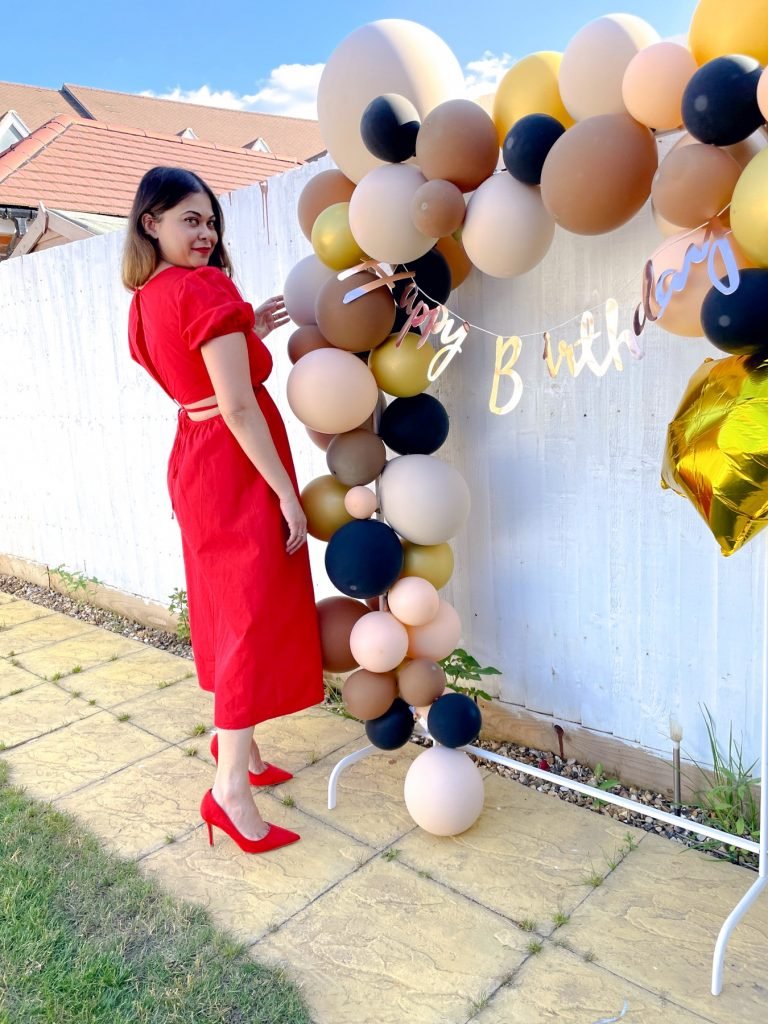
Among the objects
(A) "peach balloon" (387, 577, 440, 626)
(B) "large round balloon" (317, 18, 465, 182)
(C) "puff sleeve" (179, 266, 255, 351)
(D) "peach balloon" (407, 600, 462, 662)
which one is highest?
(B) "large round balloon" (317, 18, 465, 182)

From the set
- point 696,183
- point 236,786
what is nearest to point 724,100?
point 696,183

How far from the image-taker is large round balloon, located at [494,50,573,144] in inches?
64.7

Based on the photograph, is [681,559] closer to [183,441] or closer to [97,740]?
[183,441]

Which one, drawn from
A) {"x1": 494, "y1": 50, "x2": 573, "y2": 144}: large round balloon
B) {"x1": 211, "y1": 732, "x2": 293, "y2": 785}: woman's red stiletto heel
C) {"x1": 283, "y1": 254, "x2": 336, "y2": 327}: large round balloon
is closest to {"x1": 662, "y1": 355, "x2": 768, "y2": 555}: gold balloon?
{"x1": 494, "y1": 50, "x2": 573, "y2": 144}: large round balloon

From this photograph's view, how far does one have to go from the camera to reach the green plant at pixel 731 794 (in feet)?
6.64

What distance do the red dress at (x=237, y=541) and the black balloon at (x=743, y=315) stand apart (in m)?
1.12

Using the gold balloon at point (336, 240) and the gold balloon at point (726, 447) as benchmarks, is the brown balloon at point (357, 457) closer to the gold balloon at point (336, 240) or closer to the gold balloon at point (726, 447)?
the gold balloon at point (336, 240)

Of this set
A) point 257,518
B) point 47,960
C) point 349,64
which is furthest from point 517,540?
point 47,960

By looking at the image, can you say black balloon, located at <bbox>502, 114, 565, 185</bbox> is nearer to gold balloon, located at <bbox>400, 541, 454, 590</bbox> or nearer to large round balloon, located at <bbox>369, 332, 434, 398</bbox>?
large round balloon, located at <bbox>369, 332, 434, 398</bbox>

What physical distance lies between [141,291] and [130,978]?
163 cm

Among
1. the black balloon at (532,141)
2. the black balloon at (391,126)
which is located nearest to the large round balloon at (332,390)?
the black balloon at (391,126)

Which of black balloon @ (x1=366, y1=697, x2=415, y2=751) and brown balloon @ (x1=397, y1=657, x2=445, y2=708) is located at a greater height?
brown balloon @ (x1=397, y1=657, x2=445, y2=708)

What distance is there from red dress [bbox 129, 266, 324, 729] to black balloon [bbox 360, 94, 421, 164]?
1.64 ft

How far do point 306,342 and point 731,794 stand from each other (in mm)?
1674
